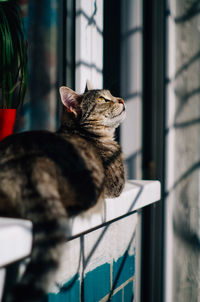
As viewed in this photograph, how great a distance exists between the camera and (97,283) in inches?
46.6

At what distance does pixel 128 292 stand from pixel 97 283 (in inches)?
14.0

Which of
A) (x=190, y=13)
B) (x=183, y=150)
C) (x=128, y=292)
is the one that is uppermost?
(x=190, y=13)

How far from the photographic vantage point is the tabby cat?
54cm

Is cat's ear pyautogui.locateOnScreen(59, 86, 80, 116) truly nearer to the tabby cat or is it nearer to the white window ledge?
the tabby cat

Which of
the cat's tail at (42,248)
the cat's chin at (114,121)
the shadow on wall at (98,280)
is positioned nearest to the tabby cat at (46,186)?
the cat's tail at (42,248)

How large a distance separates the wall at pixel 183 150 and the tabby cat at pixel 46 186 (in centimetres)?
66

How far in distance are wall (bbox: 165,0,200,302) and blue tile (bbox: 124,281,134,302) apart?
8.9 inches

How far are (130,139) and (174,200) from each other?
388 mm

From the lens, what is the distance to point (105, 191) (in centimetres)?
93

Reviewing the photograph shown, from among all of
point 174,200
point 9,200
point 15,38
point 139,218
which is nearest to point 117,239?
point 139,218

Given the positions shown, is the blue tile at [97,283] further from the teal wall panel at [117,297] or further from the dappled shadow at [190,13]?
the dappled shadow at [190,13]

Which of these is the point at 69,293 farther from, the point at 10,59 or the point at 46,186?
the point at 10,59

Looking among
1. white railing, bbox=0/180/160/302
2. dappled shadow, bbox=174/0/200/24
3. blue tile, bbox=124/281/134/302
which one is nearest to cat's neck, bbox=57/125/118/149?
white railing, bbox=0/180/160/302

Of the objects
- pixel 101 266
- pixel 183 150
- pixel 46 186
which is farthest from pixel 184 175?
pixel 46 186
